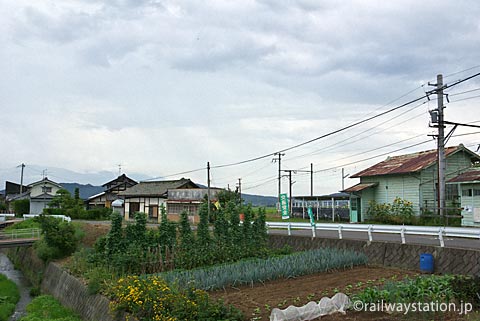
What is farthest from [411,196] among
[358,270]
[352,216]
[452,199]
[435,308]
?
[435,308]

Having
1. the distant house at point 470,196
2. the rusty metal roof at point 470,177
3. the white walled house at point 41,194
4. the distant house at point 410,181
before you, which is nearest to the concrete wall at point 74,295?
the distant house at point 470,196

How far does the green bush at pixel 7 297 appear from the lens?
17.9 meters

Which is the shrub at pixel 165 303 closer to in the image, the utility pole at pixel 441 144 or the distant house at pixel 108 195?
the utility pole at pixel 441 144

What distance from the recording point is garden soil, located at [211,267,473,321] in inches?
364

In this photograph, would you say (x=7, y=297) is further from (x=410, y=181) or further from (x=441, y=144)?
(x=410, y=181)

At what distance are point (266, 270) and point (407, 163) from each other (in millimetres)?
25498

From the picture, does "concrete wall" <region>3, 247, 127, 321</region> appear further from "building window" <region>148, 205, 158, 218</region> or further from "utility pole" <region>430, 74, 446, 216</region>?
"utility pole" <region>430, 74, 446, 216</region>

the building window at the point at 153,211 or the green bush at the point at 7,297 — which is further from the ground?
the building window at the point at 153,211

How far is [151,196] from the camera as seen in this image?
49625 mm

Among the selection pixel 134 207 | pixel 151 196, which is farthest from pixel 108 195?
pixel 151 196

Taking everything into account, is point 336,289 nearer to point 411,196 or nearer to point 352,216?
point 411,196

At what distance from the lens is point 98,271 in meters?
16.7

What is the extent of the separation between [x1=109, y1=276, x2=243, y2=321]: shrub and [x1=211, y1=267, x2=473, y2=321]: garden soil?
74cm

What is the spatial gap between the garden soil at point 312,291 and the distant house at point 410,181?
60.9 ft
